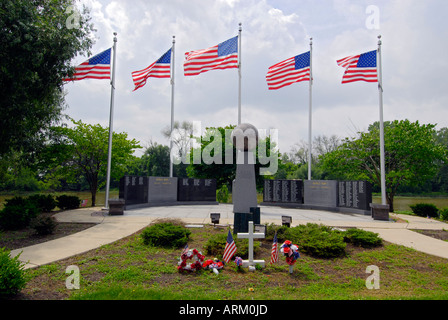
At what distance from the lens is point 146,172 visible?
5397cm

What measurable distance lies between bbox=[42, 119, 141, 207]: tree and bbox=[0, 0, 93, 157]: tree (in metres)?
3.53

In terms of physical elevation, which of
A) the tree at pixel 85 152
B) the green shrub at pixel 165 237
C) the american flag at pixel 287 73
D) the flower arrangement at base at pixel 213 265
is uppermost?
the american flag at pixel 287 73

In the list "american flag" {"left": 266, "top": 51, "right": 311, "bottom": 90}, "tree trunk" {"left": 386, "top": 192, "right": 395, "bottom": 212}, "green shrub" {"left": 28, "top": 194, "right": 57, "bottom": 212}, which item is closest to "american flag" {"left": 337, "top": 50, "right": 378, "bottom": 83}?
"american flag" {"left": 266, "top": 51, "right": 311, "bottom": 90}

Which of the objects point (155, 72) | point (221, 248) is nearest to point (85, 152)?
point (155, 72)

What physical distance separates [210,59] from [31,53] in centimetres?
884

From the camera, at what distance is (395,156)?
65.9 feet

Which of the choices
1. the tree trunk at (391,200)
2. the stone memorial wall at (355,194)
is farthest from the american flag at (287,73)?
the tree trunk at (391,200)

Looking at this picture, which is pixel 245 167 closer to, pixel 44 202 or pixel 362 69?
pixel 362 69

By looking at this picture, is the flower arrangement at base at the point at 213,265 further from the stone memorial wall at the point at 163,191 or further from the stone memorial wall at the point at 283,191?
the stone memorial wall at the point at 283,191

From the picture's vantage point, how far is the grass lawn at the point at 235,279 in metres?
4.50

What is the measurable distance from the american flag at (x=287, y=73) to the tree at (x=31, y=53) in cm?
1028

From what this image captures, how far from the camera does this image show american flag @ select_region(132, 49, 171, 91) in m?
16.4
